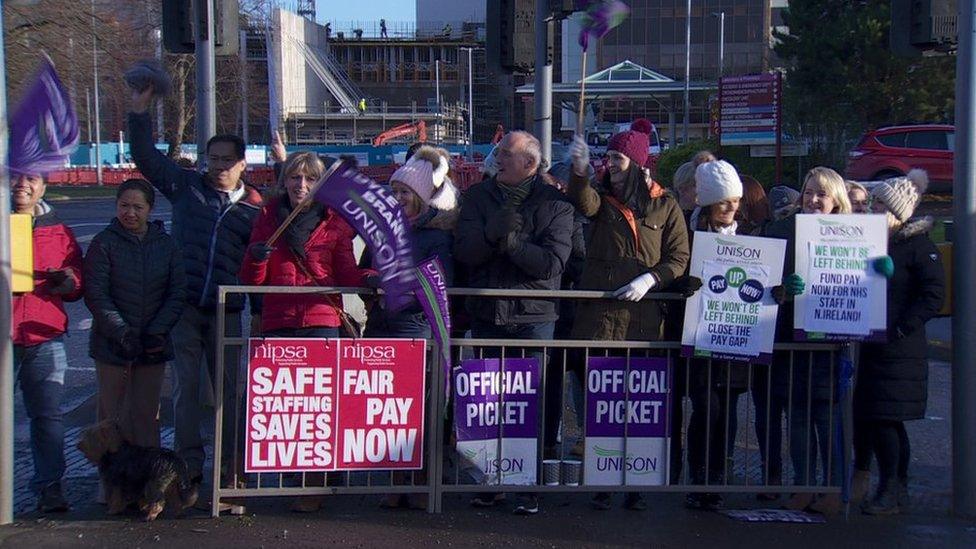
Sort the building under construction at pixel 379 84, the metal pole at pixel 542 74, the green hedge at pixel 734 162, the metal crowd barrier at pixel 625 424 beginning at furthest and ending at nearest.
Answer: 1. the building under construction at pixel 379 84
2. the green hedge at pixel 734 162
3. the metal pole at pixel 542 74
4. the metal crowd barrier at pixel 625 424

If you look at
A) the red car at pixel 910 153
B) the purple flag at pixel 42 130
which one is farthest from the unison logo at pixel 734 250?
the red car at pixel 910 153

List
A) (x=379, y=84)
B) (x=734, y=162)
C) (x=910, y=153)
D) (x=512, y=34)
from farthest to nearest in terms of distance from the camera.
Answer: (x=379, y=84)
(x=734, y=162)
(x=910, y=153)
(x=512, y=34)

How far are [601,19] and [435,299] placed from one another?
236 cm

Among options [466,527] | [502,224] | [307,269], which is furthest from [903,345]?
[307,269]

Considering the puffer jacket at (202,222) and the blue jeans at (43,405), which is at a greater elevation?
the puffer jacket at (202,222)

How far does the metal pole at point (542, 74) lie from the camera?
9.40 meters

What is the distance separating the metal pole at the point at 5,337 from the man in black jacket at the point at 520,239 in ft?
7.35

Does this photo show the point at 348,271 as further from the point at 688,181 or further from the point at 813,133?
the point at 813,133

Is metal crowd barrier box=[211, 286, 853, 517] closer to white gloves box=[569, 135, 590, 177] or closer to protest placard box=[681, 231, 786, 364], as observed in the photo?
protest placard box=[681, 231, 786, 364]

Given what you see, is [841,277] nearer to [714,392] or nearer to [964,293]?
[964,293]

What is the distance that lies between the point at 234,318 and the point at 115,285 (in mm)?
688

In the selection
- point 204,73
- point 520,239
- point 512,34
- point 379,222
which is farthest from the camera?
point 512,34

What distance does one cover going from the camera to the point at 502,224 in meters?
5.74

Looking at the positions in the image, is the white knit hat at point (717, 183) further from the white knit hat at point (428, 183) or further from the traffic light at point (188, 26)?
the traffic light at point (188, 26)
